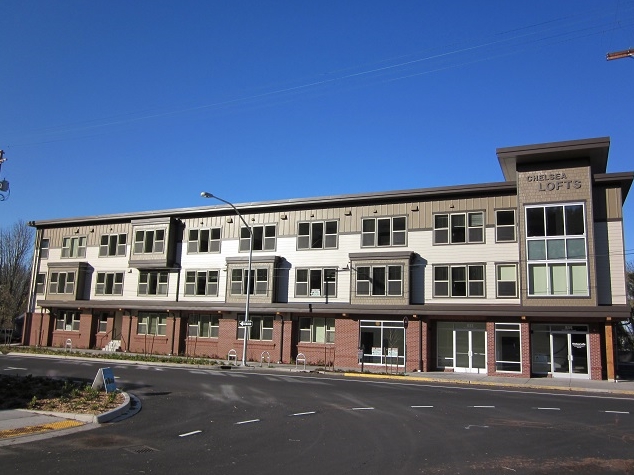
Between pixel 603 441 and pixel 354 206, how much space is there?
25137mm

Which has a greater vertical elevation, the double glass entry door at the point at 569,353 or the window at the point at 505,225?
the window at the point at 505,225

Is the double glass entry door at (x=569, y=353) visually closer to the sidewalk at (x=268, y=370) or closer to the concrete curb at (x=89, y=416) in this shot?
the sidewalk at (x=268, y=370)

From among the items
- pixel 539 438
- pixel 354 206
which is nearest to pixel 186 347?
pixel 354 206

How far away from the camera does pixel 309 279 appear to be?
117 feet

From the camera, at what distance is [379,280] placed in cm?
3325

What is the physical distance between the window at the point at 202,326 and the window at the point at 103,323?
831 cm

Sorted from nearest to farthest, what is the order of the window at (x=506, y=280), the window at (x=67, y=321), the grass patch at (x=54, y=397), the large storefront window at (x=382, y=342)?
the grass patch at (x=54, y=397) < the window at (x=506, y=280) < the large storefront window at (x=382, y=342) < the window at (x=67, y=321)

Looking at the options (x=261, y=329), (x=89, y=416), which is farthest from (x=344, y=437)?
(x=261, y=329)

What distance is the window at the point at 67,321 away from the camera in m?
44.8

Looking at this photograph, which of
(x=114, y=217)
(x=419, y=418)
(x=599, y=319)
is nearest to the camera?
(x=419, y=418)

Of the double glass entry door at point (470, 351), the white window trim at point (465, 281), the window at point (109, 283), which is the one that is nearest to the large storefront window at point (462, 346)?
the double glass entry door at point (470, 351)

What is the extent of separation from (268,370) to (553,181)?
709 inches

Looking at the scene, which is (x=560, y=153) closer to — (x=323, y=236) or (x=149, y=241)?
(x=323, y=236)

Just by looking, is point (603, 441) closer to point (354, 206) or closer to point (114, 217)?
point (354, 206)
